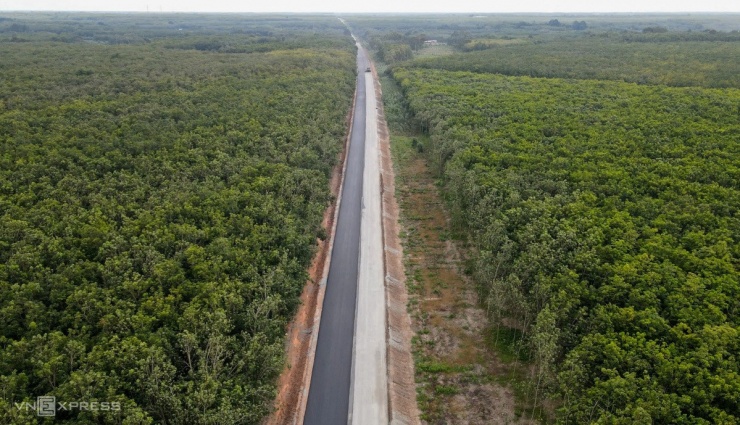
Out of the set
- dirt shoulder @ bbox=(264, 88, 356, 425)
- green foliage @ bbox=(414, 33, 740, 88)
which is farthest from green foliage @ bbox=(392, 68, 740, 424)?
green foliage @ bbox=(414, 33, 740, 88)

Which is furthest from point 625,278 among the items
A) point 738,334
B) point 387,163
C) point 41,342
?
point 387,163

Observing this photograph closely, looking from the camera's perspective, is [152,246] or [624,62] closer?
[152,246]

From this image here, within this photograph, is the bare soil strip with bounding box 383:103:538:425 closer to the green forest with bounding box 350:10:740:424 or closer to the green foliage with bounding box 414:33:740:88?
the green forest with bounding box 350:10:740:424

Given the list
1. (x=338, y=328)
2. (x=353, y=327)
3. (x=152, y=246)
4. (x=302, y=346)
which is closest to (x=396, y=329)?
(x=353, y=327)

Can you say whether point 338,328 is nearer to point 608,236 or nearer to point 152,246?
point 152,246

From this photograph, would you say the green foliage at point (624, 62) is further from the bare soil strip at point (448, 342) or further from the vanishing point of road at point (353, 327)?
the vanishing point of road at point (353, 327)
